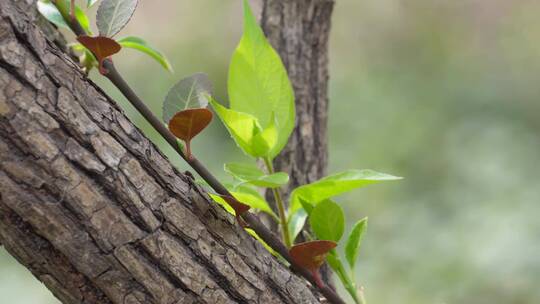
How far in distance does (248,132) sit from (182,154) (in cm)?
6

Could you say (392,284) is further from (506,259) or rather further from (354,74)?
(354,74)

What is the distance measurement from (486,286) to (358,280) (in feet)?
1.36

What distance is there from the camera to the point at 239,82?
61 cm

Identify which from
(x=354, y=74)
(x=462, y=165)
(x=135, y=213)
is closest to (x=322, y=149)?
(x=135, y=213)

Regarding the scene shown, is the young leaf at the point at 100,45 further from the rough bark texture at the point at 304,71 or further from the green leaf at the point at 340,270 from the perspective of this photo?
the rough bark texture at the point at 304,71

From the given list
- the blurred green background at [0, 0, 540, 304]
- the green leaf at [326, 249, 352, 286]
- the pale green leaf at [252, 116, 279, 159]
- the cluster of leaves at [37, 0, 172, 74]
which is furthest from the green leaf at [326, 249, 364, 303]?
the blurred green background at [0, 0, 540, 304]

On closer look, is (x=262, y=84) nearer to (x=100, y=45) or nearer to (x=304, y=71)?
(x=100, y=45)

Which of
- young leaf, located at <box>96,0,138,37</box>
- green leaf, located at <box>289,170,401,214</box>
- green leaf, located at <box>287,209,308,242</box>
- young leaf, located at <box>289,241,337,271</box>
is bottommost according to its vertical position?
young leaf, located at <box>289,241,337,271</box>

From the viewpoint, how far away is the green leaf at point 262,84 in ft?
1.99

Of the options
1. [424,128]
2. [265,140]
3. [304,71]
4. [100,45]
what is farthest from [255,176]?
[424,128]

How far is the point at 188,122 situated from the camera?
1.72 ft

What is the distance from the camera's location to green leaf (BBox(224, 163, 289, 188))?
548 millimetres

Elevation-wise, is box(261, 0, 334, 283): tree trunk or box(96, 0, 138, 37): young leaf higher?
box(96, 0, 138, 37): young leaf

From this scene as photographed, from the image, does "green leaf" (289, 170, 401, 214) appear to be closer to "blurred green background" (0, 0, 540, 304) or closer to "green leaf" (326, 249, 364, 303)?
"green leaf" (326, 249, 364, 303)
